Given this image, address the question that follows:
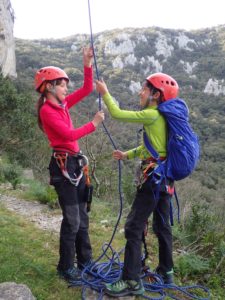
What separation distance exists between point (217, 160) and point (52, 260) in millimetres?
40734

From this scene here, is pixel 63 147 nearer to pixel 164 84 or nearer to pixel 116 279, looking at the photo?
pixel 164 84

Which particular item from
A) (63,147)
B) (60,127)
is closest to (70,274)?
(63,147)

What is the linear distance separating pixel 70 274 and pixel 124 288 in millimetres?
544

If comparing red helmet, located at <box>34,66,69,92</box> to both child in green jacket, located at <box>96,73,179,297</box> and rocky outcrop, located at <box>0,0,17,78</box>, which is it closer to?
child in green jacket, located at <box>96,73,179,297</box>

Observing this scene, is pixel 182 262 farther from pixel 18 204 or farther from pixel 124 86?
pixel 124 86

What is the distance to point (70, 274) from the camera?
11.7 ft

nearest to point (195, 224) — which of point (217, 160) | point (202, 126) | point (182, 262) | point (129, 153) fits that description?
point (182, 262)

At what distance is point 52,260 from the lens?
4.15m

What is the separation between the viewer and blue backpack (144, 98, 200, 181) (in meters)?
3.15

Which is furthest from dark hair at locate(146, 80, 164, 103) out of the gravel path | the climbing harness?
the gravel path

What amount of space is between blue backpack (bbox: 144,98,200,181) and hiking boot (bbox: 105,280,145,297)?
1026mm

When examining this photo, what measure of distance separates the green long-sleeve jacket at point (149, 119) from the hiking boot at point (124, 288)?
113cm

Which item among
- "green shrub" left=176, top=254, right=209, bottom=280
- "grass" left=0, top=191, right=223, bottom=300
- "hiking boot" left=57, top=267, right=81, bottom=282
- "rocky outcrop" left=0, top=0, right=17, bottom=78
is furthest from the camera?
"rocky outcrop" left=0, top=0, right=17, bottom=78

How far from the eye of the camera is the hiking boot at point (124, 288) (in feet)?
11.0
